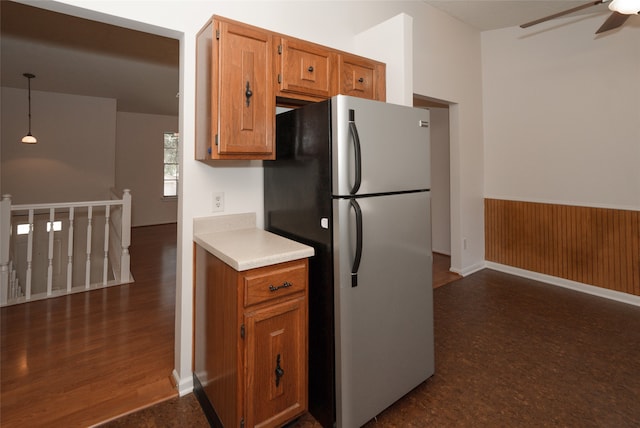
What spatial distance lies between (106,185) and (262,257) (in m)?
6.21

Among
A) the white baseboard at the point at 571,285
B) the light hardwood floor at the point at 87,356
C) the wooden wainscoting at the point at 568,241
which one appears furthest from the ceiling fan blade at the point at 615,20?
the light hardwood floor at the point at 87,356

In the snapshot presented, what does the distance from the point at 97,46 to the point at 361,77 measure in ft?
11.0

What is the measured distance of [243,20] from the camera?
2154 mm

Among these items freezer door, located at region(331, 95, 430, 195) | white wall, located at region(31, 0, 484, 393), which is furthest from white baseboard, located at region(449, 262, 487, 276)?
freezer door, located at region(331, 95, 430, 195)

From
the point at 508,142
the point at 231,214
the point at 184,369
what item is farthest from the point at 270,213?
the point at 508,142

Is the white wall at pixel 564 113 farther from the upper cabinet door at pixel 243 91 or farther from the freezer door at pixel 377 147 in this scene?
the upper cabinet door at pixel 243 91

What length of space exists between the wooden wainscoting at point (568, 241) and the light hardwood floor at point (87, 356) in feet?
13.1

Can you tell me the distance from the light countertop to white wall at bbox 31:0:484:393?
0.22 ft

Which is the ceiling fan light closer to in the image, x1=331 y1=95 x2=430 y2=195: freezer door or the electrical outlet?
x1=331 y1=95 x2=430 y2=195: freezer door

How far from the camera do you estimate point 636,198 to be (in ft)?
10.4

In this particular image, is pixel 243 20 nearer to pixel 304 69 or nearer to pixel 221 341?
pixel 304 69

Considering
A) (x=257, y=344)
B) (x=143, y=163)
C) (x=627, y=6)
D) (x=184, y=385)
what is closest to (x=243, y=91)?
(x=257, y=344)

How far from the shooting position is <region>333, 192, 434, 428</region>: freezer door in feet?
5.14

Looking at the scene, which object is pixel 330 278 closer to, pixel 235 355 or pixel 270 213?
pixel 235 355
